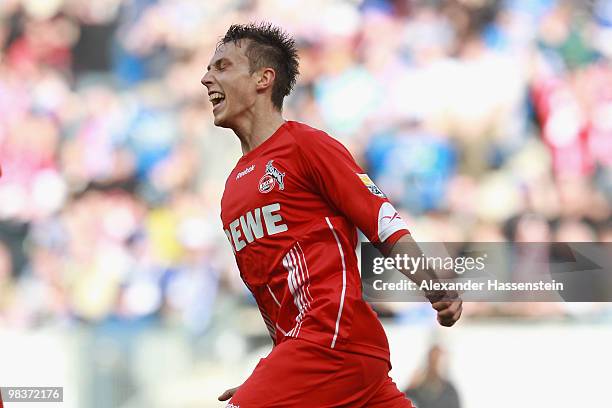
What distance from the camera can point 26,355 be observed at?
5.65 m

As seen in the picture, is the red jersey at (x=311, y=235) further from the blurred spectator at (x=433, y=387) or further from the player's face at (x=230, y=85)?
the blurred spectator at (x=433, y=387)

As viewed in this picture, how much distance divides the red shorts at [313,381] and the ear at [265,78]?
0.93 metres

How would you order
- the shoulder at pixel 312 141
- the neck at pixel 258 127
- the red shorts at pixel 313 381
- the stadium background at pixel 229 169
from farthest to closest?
the stadium background at pixel 229 169, the neck at pixel 258 127, the shoulder at pixel 312 141, the red shorts at pixel 313 381

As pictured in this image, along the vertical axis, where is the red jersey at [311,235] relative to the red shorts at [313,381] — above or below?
above

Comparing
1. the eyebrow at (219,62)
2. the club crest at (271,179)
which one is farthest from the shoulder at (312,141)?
the eyebrow at (219,62)

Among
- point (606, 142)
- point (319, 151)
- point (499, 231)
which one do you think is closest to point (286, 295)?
point (319, 151)

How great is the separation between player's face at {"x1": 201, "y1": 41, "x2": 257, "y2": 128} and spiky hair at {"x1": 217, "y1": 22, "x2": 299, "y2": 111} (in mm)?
28

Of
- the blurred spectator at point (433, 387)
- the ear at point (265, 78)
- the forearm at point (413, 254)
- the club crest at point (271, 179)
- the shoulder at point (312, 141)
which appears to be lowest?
the forearm at point (413, 254)

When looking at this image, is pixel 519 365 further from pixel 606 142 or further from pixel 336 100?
pixel 336 100

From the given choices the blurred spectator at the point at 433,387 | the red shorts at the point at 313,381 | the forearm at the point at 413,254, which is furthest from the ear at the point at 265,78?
the blurred spectator at the point at 433,387

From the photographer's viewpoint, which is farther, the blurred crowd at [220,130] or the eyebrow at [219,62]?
the blurred crowd at [220,130]

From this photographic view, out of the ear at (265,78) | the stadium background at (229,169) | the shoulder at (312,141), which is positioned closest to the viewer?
the shoulder at (312,141)

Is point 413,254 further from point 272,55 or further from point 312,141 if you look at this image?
point 272,55

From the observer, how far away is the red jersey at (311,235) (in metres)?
2.96
